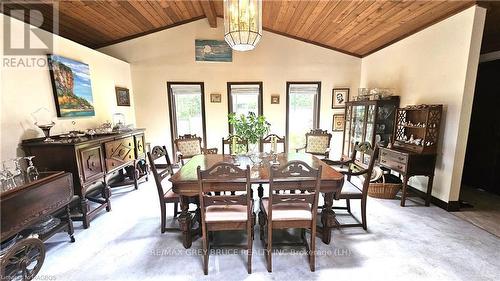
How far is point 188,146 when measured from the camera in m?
3.93

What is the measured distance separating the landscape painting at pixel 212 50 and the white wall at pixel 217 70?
0.11 metres

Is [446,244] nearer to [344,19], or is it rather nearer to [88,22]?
[344,19]

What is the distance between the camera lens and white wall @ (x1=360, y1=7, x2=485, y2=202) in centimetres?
256

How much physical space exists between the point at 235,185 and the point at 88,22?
366 cm

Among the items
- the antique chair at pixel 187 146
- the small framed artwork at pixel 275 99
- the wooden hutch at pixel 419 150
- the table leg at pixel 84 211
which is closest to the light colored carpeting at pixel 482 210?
the wooden hutch at pixel 419 150

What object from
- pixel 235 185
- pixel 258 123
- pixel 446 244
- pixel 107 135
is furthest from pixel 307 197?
pixel 107 135

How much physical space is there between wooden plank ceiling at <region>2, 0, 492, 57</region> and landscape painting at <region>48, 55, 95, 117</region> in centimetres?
66

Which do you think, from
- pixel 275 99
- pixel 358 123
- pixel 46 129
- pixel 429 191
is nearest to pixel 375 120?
pixel 358 123

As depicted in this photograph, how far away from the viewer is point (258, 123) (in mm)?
2502

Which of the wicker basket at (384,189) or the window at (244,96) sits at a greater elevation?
the window at (244,96)

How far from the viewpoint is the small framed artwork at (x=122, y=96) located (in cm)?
418

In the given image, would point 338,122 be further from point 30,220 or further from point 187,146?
point 30,220

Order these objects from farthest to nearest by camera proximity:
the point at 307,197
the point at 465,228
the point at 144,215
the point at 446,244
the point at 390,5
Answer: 1. the point at 144,215
2. the point at 390,5
3. the point at 465,228
4. the point at 446,244
5. the point at 307,197

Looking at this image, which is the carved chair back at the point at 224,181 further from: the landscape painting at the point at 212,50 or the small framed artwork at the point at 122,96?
the landscape painting at the point at 212,50
